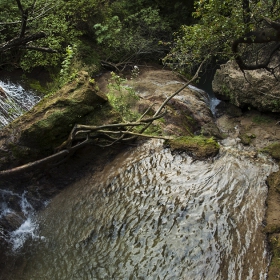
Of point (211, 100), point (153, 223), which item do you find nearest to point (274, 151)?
point (153, 223)

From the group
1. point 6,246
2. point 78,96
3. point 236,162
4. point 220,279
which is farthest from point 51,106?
point 220,279

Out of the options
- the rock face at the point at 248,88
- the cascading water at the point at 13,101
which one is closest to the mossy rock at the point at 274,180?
the rock face at the point at 248,88

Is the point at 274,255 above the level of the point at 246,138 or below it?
above

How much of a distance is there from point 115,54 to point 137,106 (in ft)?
15.6

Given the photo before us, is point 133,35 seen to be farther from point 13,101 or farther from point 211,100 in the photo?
point 13,101

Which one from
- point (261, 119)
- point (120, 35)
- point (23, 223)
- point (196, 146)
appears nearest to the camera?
point (23, 223)

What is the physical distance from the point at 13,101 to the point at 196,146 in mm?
6059

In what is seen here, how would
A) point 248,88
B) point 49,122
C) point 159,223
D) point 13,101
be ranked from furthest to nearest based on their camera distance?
1. point 248,88
2. point 13,101
3. point 49,122
4. point 159,223

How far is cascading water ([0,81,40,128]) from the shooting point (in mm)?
8547

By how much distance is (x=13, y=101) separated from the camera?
931 centimetres

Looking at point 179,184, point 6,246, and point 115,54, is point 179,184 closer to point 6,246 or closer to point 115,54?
point 6,246

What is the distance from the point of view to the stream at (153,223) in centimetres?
481

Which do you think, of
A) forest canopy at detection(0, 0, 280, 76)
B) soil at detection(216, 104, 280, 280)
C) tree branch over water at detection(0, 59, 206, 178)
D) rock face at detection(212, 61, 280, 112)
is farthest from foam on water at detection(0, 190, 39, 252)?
rock face at detection(212, 61, 280, 112)

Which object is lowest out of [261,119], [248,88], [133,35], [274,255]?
[261,119]
